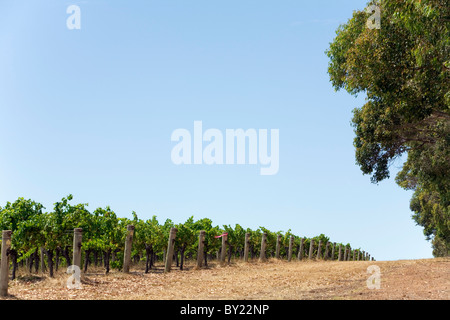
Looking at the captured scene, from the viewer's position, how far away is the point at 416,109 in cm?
1908

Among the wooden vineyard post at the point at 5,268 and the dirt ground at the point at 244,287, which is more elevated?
the wooden vineyard post at the point at 5,268

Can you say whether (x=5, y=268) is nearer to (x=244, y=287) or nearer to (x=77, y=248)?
(x=77, y=248)

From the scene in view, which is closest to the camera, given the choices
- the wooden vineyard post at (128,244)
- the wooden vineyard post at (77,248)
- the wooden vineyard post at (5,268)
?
the wooden vineyard post at (5,268)

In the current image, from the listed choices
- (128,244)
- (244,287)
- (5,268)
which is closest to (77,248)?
(5,268)

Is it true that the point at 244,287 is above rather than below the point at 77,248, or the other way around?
below

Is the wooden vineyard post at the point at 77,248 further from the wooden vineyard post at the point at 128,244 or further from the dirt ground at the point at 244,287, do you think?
the wooden vineyard post at the point at 128,244

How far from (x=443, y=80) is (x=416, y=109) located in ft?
6.39

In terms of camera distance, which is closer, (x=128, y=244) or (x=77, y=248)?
(x=77, y=248)

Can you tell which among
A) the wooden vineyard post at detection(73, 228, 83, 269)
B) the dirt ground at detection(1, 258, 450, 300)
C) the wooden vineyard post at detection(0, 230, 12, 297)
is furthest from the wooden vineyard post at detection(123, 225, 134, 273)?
the wooden vineyard post at detection(0, 230, 12, 297)

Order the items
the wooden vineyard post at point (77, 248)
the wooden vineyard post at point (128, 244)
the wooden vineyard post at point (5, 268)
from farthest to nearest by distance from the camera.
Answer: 1. the wooden vineyard post at point (128, 244)
2. the wooden vineyard post at point (77, 248)
3. the wooden vineyard post at point (5, 268)

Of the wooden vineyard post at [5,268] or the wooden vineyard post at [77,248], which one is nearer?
the wooden vineyard post at [5,268]

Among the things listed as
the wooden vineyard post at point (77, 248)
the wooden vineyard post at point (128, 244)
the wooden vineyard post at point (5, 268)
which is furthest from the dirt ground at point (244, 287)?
the wooden vineyard post at point (77, 248)
